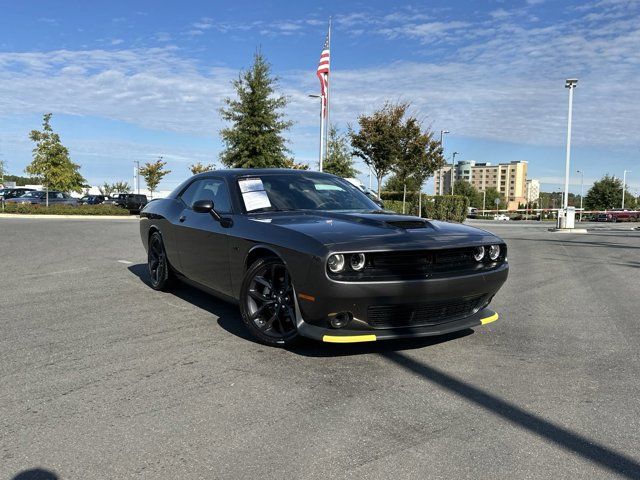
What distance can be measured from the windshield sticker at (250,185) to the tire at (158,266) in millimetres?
1623

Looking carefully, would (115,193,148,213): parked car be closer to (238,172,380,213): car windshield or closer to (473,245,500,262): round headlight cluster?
(238,172,380,213): car windshield

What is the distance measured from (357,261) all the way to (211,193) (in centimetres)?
232

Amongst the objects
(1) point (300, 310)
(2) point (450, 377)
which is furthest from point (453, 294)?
(1) point (300, 310)

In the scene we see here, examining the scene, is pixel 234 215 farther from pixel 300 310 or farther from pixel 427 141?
pixel 427 141

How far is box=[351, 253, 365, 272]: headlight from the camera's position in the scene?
3518mm

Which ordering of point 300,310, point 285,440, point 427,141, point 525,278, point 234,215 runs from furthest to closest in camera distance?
point 427,141 → point 525,278 → point 234,215 → point 300,310 → point 285,440

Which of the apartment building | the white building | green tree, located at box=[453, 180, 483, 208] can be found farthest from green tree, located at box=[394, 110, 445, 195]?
the white building

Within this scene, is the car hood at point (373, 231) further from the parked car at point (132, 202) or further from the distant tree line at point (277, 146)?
the parked car at point (132, 202)

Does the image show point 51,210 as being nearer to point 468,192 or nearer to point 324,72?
point 324,72

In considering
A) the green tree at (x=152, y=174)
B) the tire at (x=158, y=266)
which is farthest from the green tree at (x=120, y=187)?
the tire at (x=158, y=266)

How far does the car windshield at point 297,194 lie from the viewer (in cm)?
473

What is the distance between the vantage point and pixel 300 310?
3.68 m

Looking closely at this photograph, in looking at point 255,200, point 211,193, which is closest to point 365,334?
point 255,200

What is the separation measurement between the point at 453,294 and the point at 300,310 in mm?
1083
